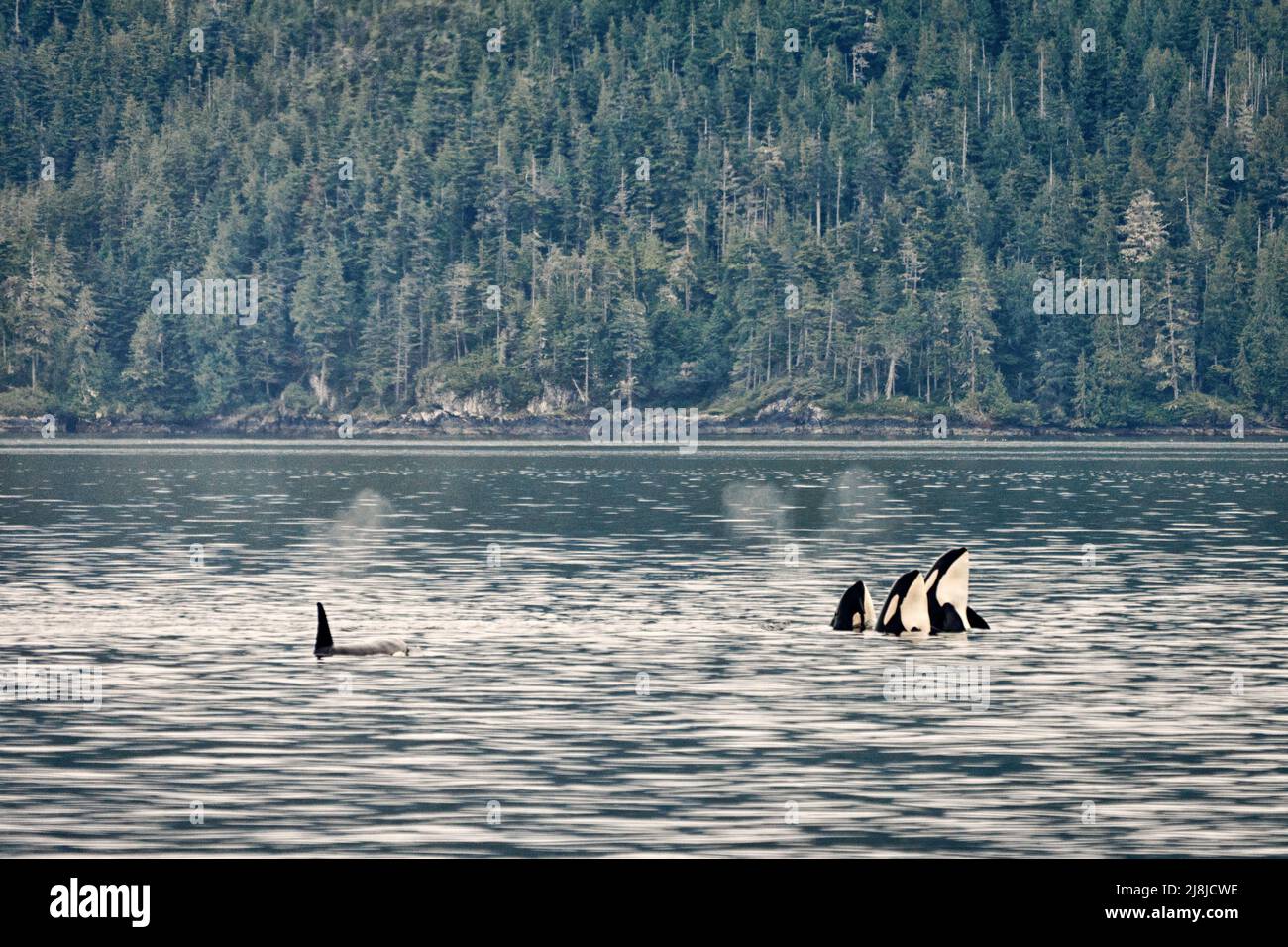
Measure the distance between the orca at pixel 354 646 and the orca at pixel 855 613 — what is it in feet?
30.1

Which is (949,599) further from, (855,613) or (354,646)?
(354,646)

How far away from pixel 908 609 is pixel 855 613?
117 centimetres

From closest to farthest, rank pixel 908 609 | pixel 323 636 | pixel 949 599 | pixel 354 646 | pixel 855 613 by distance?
pixel 323 636, pixel 354 646, pixel 949 599, pixel 908 609, pixel 855 613

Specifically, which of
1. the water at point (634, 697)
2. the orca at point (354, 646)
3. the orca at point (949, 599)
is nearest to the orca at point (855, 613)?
the water at point (634, 697)

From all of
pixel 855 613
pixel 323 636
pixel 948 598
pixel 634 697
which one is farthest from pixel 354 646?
pixel 948 598

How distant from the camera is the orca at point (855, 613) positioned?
141ft

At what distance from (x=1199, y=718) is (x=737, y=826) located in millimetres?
10531

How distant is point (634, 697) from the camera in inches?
1296

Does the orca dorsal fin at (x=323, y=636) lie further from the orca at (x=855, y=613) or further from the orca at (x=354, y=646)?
the orca at (x=855, y=613)

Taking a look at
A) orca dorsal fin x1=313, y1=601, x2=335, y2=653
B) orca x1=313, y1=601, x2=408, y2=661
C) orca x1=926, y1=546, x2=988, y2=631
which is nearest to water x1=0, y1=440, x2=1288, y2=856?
orca x1=313, y1=601, x2=408, y2=661

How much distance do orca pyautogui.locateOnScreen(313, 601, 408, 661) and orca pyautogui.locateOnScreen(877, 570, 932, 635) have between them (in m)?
9.80
